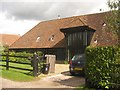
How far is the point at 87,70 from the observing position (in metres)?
12.0

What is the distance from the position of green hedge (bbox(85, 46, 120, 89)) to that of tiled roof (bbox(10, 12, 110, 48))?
797 inches

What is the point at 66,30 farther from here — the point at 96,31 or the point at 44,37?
the point at 44,37

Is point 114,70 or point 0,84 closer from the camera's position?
point 114,70

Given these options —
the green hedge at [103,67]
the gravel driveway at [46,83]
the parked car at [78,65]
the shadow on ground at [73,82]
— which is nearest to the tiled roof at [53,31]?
the parked car at [78,65]

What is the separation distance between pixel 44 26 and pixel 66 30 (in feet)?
38.0

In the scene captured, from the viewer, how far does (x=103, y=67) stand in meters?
11.4

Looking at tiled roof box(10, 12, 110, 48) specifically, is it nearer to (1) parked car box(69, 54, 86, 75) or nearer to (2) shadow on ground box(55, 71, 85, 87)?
(1) parked car box(69, 54, 86, 75)

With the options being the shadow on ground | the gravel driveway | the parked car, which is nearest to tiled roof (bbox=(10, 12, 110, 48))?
the parked car

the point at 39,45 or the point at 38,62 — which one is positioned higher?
the point at 39,45

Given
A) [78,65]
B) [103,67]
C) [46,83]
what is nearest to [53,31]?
[78,65]

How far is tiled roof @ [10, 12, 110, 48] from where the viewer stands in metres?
34.3

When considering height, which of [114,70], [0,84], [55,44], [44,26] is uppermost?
[44,26]

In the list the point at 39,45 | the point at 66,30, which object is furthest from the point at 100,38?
the point at 39,45

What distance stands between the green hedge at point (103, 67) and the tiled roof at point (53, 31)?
2025cm
